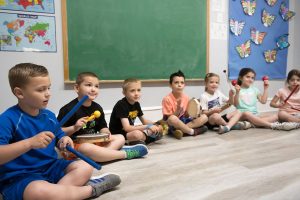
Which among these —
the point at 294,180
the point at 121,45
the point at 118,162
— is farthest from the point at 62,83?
the point at 294,180

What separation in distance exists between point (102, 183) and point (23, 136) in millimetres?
330

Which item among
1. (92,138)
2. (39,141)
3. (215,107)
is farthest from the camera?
(215,107)

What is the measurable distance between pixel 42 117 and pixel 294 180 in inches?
41.5

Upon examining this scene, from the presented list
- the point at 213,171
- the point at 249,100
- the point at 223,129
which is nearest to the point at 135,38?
the point at 223,129

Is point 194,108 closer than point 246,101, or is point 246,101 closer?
point 194,108

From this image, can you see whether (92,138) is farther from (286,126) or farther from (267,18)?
(267,18)

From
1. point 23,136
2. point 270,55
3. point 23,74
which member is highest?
point 270,55

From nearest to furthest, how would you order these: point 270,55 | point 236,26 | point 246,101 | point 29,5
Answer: point 29,5 < point 246,101 < point 236,26 < point 270,55

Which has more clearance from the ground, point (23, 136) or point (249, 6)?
point (249, 6)

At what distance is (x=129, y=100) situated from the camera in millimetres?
1710

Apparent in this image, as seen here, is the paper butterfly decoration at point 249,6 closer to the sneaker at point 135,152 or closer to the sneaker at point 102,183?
the sneaker at point 135,152

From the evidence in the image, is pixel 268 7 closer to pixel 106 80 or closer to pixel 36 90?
pixel 106 80

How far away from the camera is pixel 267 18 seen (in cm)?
298

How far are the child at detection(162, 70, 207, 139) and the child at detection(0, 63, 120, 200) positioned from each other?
0.98m
